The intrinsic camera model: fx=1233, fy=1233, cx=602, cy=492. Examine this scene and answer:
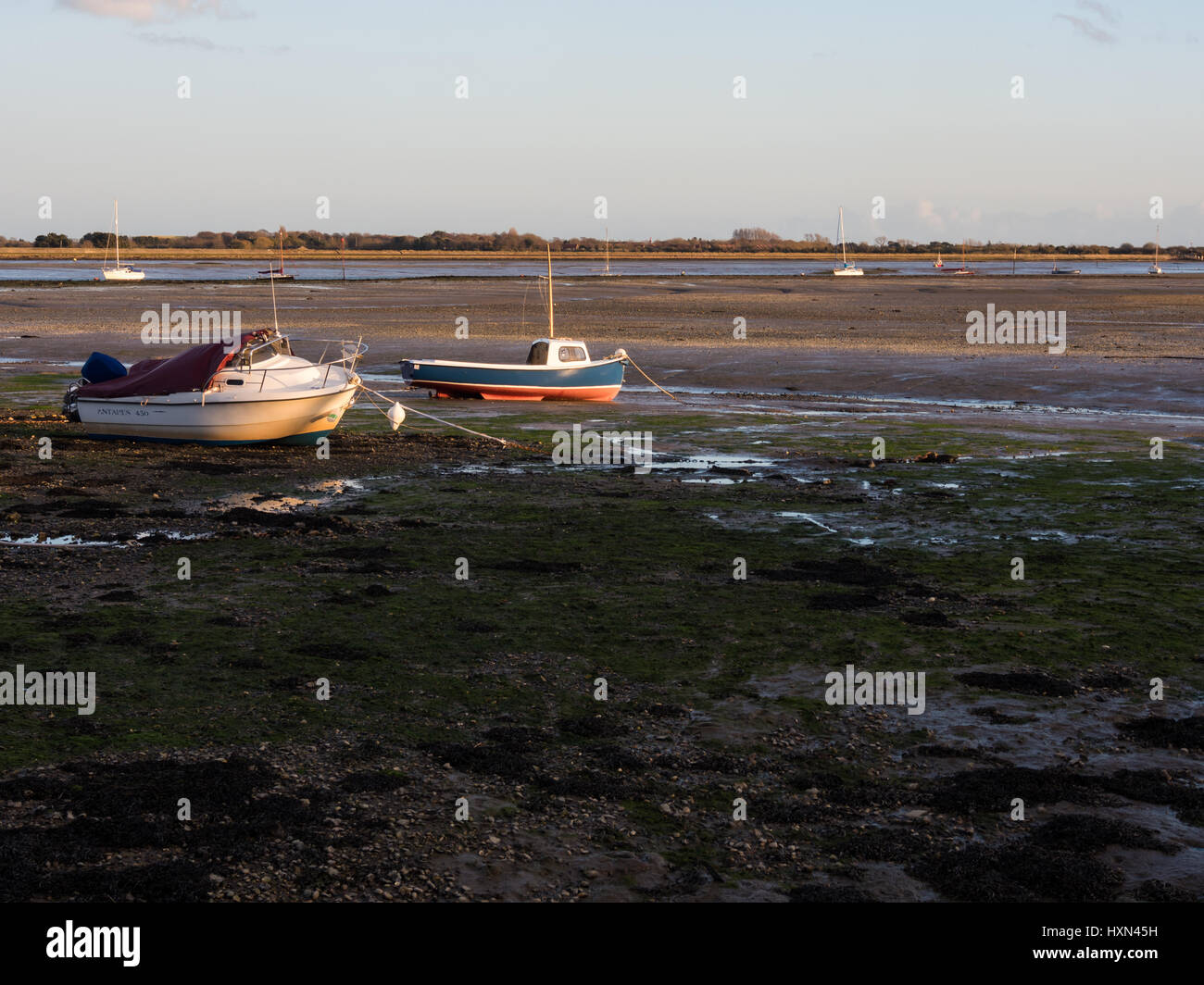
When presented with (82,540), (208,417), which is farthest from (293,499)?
(208,417)

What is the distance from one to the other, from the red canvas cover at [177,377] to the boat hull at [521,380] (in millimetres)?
Result: 9761

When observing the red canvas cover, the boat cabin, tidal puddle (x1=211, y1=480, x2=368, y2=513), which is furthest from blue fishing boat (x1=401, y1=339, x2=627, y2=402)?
tidal puddle (x1=211, y1=480, x2=368, y2=513)

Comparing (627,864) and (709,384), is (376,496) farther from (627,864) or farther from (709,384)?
(709,384)

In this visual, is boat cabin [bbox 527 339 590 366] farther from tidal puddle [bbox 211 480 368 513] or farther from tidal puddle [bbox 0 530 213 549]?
tidal puddle [bbox 0 530 213 549]

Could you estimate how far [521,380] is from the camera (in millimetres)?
33625

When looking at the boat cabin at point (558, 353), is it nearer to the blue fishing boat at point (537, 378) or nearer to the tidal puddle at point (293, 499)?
the blue fishing boat at point (537, 378)

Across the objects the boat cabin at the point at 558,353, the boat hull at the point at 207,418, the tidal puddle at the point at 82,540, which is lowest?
the tidal puddle at the point at 82,540

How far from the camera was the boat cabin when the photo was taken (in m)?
33.7

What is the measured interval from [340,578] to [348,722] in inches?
175

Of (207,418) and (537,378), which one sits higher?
(537,378)

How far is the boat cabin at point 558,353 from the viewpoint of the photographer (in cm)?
3369

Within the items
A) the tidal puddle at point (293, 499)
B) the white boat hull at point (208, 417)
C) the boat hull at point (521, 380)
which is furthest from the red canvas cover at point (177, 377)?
the boat hull at point (521, 380)

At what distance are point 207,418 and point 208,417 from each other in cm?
4

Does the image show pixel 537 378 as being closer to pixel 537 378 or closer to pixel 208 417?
pixel 537 378
